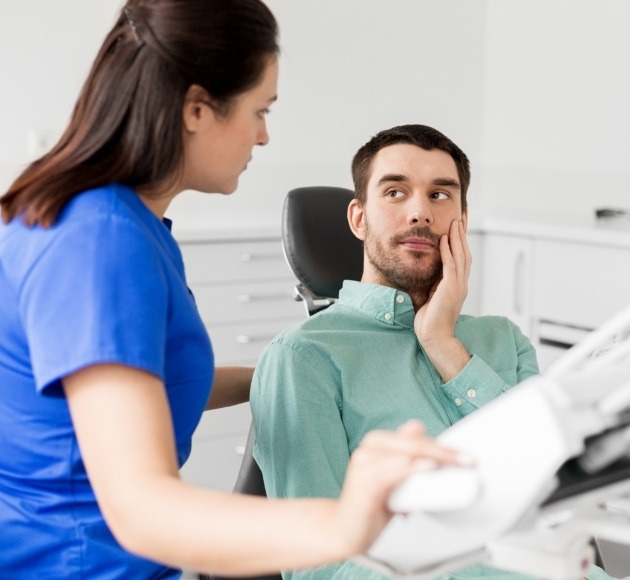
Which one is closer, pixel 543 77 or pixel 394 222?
pixel 394 222

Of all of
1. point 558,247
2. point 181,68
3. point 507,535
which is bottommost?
point 558,247

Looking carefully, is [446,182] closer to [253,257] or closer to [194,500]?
[194,500]

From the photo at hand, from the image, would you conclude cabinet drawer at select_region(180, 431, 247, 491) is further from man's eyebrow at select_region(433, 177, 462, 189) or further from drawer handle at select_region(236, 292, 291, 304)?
man's eyebrow at select_region(433, 177, 462, 189)

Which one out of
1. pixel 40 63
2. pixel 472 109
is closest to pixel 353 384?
pixel 40 63

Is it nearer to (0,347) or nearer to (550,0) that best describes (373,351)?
(0,347)

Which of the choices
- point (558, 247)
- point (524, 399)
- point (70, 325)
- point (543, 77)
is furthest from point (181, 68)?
point (543, 77)

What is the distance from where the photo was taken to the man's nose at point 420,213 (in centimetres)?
189

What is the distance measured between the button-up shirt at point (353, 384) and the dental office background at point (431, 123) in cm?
177

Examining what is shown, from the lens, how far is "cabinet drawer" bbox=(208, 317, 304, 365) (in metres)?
3.74

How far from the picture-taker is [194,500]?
894 millimetres

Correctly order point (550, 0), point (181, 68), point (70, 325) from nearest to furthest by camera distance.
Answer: point (70, 325) → point (181, 68) → point (550, 0)

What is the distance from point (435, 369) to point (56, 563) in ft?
2.76

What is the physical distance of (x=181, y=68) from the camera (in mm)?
1096

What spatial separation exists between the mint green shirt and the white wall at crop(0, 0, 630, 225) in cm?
231
